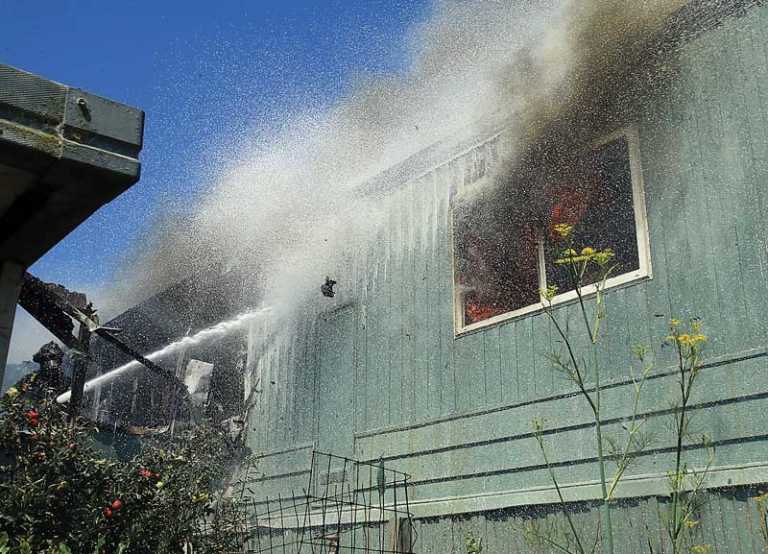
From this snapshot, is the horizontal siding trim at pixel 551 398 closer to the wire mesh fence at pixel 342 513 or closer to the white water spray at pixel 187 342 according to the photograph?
the wire mesh fence at pixel 342 513

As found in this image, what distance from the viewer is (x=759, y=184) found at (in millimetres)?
5152

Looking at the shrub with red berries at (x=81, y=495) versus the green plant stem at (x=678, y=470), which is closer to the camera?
the green plant stem at (x=678, y=470)

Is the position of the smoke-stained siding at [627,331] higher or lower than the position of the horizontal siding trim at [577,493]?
higher

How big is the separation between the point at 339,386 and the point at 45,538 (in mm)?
4939

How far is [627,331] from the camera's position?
5.71 meters

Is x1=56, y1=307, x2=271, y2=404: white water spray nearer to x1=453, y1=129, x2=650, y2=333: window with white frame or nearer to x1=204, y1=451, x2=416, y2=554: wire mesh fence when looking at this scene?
x1=204, y1=451, x2=416, y2=554: wire mesh fence

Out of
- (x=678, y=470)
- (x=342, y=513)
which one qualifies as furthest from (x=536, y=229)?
(x=342, y=513)

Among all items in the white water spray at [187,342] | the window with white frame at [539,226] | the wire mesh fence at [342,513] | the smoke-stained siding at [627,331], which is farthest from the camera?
the white water spray at [187,342]

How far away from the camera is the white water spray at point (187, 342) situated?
36.7ft

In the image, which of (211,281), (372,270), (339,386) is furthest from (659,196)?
(211,281)

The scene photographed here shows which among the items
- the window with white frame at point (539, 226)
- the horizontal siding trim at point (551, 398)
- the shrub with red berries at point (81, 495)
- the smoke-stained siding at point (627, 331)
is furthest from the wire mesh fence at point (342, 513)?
the shrub with red berries at point (81, 495)

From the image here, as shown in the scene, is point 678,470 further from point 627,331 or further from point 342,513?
point 342,513

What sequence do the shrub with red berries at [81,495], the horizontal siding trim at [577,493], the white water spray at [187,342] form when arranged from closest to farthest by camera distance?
the shrub with red berries at [81,495] < the horizontal siding trim at [577,493] < the white water spray at [187,342]

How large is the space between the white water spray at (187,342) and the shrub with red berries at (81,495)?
Answer: 536 cm
